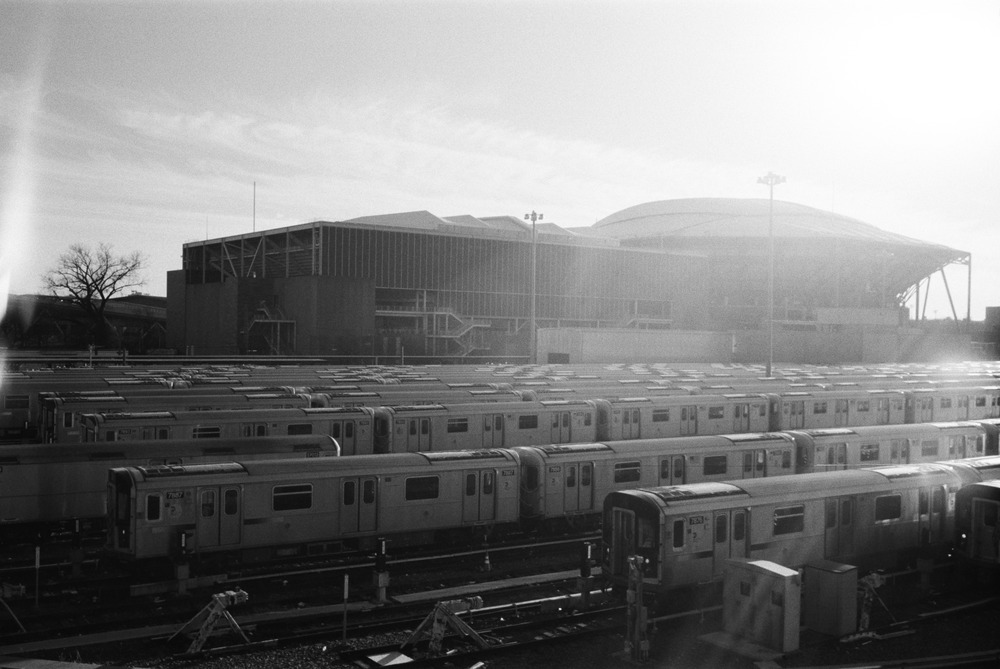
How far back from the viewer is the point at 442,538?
24938 mm

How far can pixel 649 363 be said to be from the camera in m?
93.6

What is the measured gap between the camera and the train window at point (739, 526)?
1975cm

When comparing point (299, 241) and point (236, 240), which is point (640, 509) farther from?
point (236, 240)

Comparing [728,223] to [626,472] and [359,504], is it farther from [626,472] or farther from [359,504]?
[359,504]

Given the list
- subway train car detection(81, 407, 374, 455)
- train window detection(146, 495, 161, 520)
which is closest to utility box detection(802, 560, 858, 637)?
train window detection(146, 495, 161, 520)

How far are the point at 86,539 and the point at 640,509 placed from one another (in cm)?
1610

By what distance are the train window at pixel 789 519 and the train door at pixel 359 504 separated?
393 inches

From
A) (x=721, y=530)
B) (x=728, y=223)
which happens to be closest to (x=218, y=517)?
(x=721, y=530)

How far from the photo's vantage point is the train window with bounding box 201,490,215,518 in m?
21.0

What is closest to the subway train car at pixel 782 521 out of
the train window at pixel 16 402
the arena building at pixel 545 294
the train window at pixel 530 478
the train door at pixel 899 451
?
the train window at pixel 530 478

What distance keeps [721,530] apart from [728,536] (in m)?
0.25

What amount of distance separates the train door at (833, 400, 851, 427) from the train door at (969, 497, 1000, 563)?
2561 cm

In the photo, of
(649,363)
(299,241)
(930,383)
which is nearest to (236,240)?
(299,241)

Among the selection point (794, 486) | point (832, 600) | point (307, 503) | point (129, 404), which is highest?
point (129, 404)
